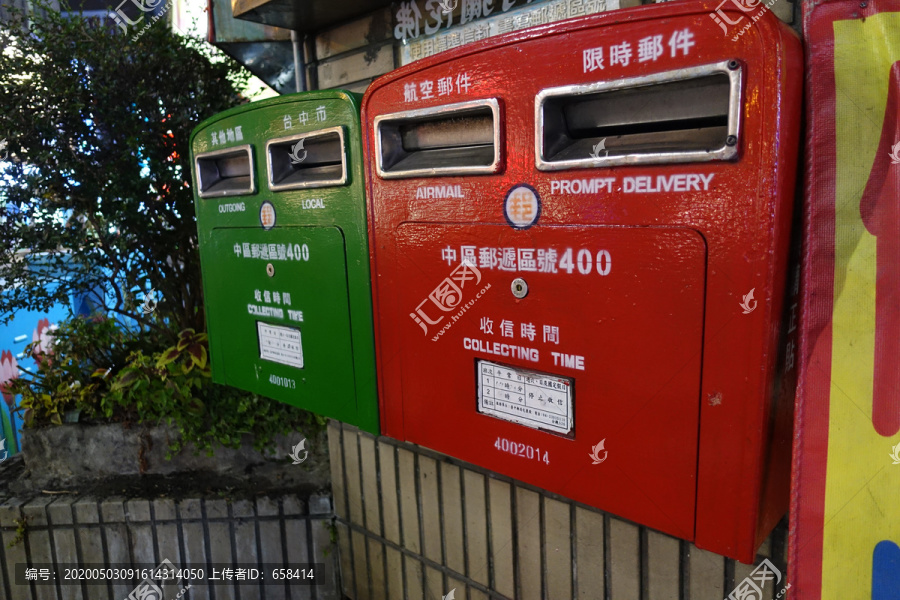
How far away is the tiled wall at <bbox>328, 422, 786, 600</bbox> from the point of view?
5.02ft

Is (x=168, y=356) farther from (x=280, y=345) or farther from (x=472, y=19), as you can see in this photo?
(x=472, y=19)

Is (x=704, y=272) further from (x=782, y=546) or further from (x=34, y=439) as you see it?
(x=34, y=439)

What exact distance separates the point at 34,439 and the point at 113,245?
102cm

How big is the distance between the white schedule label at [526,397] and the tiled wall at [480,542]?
533mm

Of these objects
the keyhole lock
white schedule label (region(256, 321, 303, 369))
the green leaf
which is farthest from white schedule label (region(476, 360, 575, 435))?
the green leaf

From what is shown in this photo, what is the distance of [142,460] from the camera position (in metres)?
2.85

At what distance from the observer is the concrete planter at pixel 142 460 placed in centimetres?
272

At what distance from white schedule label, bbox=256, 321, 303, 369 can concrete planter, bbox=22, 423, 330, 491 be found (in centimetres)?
90

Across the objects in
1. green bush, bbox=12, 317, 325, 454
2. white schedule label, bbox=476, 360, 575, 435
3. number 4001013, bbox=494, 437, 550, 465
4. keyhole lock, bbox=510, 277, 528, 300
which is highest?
keyhole lock, bbox=510, 277, 528, 300

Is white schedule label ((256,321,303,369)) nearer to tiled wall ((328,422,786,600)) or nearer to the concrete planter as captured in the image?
tiled wall ((328,422,786,600))

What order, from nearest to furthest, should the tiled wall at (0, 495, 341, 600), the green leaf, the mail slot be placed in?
the mail slot → the tiled wall at (0, 495, 341, 600) → the green leaf

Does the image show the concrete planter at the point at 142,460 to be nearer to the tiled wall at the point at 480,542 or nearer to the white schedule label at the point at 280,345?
the tiled wall at the point at 480,542

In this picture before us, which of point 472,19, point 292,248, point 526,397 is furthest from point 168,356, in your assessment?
point 526,397

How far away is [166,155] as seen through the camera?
123 inches
